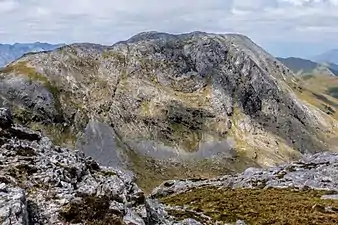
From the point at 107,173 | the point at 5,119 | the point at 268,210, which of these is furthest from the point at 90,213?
the point at 268,210

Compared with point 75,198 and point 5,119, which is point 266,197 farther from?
point 75,198

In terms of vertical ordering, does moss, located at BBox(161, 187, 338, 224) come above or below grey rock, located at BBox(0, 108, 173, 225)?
below

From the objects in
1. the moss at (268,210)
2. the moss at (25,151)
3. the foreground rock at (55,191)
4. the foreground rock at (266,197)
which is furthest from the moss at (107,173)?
the moss at (268,210)

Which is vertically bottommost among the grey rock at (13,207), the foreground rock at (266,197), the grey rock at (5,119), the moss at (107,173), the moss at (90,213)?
the foreground rock at (266,197)

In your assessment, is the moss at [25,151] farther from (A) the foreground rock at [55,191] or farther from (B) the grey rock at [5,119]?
(B) the grey rock at [5,119]

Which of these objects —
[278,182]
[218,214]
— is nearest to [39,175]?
[218,214]

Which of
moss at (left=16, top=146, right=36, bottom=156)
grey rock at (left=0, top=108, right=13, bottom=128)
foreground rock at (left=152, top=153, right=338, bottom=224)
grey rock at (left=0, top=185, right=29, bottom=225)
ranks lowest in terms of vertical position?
foreground rock at (left=152, top=153, right=338, bottom=224)

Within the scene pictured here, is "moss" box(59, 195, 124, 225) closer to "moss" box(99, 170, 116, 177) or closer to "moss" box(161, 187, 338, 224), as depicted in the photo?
"moss" box(99, 170, 116, 177)

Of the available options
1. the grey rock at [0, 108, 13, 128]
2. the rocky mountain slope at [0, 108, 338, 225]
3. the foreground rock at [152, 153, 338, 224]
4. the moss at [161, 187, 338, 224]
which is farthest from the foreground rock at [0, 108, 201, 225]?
the moss at [161, 187, 338, 224]
